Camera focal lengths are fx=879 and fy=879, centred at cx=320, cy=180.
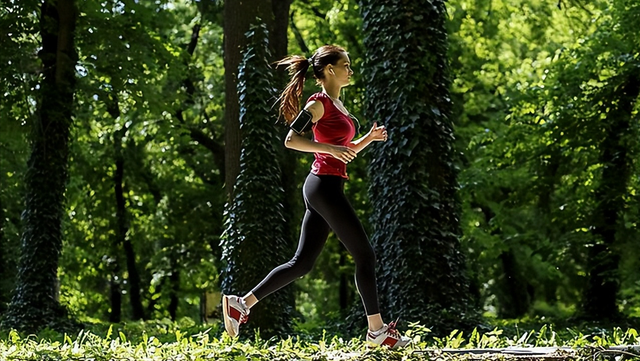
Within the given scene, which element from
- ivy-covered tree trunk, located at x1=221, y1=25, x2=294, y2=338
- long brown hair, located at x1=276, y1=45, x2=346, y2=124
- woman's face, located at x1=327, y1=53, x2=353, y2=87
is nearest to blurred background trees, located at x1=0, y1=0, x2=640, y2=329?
ivy-covered tree trunk, located at x1=221, y1=25, x2=294, y2=338

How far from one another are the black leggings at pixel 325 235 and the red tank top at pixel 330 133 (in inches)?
2.2

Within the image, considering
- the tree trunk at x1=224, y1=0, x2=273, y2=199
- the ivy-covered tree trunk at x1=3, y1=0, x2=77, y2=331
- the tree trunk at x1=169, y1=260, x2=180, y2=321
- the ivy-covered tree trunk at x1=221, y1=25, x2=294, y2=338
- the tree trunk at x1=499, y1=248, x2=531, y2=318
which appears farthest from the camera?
the tree trunk at x1=169, y1=260, x2=180, y2=321

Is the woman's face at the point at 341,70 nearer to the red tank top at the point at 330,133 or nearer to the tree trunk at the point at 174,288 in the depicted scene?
the red tank top at the point at 330,133

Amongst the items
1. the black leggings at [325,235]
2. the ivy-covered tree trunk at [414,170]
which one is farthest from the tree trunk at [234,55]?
the black leggings at [325,235]

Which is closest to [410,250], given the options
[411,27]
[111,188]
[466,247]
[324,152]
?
[411,27]

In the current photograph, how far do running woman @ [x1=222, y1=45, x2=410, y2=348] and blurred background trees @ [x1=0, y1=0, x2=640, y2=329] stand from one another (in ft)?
12.1

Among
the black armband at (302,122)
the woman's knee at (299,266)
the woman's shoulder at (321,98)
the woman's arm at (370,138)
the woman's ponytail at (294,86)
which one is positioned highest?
the woman's ponytail at (294,86)

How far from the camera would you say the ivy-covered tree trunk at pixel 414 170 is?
983 cm

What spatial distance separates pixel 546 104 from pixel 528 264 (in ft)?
26.6

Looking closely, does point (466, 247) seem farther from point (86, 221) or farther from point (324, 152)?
point (324, 152)

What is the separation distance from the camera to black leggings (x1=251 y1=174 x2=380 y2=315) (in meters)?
6.02

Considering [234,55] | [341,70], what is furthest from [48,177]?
[341,70]

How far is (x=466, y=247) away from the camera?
68.5 feet

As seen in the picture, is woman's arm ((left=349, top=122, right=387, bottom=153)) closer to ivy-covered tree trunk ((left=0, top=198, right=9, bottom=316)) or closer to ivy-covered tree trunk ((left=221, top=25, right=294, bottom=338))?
ivy-covered tree trunk ((left=221, top=25, right=294, bottom=338))
